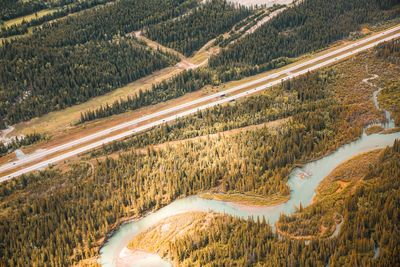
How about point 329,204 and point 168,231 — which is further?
point 329,204

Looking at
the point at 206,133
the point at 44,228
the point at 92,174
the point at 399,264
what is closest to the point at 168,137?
the point at 206,133

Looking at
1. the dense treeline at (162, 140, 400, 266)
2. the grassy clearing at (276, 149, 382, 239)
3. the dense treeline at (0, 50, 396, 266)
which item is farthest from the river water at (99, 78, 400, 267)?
the dense treeline at (162, 140, 400, 266)

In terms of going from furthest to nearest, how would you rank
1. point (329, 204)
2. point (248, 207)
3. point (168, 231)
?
point (248, 207)
point (329, 204)
point (168, 231)

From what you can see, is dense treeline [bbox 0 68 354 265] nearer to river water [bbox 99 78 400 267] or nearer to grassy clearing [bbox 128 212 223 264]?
river water [bbox 99 78 400 267]

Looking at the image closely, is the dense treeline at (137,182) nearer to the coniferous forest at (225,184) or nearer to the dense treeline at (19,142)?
the coniferous forest at (225,184)

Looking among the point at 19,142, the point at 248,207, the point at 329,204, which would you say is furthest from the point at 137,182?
the point at 329,204

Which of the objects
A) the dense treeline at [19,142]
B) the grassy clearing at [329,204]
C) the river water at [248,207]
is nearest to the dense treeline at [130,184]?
the river water at [248,207]

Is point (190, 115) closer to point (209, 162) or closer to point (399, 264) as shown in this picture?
point (209, 162)

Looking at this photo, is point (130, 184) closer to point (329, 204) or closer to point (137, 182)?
point (137, 182)
